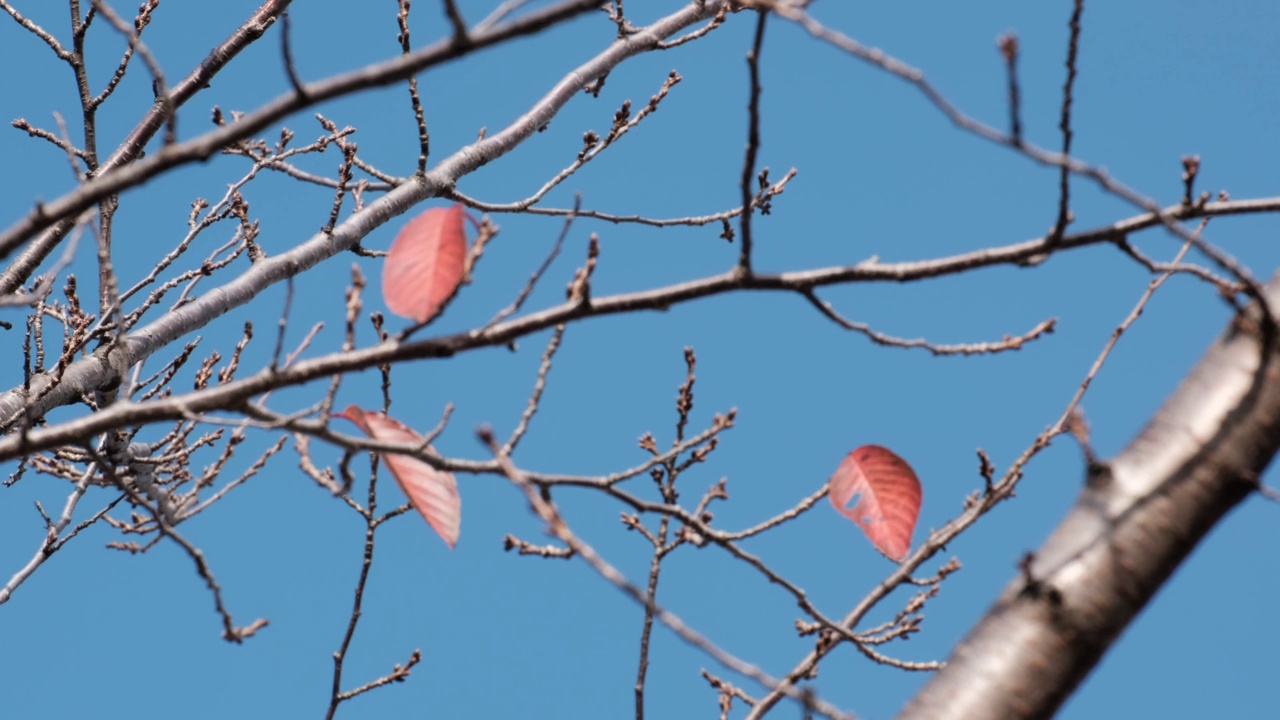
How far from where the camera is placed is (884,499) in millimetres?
2236

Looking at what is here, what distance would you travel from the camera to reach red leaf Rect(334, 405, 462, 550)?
6.19ft

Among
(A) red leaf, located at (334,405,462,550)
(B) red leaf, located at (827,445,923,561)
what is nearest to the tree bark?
(B) red leaf, located at (827,445,923,561)

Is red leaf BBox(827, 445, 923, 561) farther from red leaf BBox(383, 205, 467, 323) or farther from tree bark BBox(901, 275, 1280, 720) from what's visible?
red leaf BBox(383, 205, 467, 323)

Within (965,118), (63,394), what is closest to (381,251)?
(63,394)

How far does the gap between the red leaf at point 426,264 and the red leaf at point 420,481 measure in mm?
307

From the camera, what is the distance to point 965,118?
148 cm

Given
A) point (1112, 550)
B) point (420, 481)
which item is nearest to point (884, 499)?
point (1112, 550)

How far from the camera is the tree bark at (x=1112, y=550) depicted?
4.49ft

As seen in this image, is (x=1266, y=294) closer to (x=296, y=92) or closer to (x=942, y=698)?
(x=942, y=698)

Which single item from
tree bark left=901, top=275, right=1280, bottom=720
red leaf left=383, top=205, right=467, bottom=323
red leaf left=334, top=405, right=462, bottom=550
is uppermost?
red leaf left=383, top=205, right=467, bottom=323

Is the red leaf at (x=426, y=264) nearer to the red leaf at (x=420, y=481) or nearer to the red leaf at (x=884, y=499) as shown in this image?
the red leaf at (x=420, y=481)

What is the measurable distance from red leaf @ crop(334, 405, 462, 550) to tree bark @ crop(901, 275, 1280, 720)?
94 cm

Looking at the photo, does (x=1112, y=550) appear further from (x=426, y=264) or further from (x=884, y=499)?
(x=426, y=264)

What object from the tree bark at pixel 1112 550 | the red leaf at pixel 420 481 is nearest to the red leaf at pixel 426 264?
the red leaf at pixel 420 481
